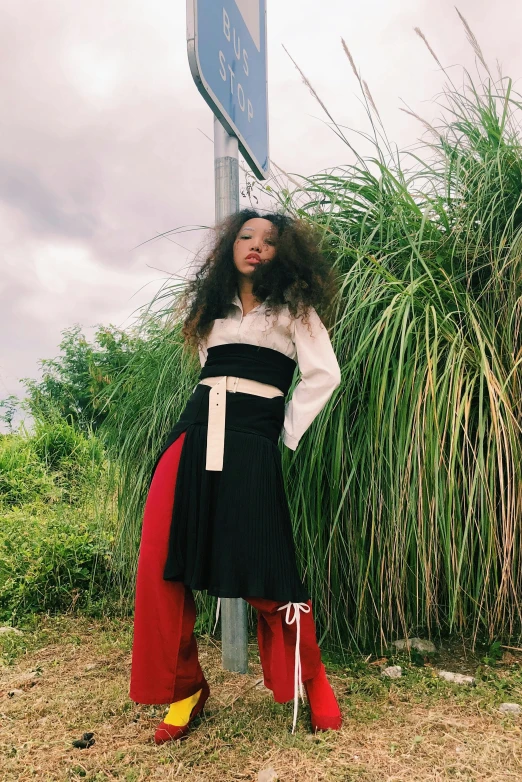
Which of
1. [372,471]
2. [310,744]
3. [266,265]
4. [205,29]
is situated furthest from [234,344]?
[310,744]

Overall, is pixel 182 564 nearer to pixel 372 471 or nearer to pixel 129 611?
pixel 372 471

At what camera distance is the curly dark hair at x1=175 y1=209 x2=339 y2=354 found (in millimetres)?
1751

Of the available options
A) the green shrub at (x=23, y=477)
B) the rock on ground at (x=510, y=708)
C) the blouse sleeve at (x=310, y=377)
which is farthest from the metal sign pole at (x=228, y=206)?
the green shrub at (x=23, y=477)

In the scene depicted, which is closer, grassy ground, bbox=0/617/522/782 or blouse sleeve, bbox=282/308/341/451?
grassy ground, bbox=0/617/522/782

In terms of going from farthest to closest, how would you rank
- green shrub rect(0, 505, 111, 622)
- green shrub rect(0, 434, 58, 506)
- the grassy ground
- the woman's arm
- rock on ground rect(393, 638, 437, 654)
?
green shrub rect(0, 434, 58, 506)
green shrub rect(0, 505, 111, 622)
rock on ground rect(393, 638, 437, 654)
the woman's arm
the grassy ground

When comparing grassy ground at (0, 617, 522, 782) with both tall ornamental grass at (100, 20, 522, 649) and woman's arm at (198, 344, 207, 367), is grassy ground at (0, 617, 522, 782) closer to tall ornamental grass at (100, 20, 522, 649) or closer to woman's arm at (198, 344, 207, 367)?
tall ornamental grass at (100, 20, 522, 649)

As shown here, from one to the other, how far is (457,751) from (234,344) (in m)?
1.16

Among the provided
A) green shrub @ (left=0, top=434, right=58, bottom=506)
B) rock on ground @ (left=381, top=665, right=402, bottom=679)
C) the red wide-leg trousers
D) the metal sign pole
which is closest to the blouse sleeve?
the red wide-leg trousers

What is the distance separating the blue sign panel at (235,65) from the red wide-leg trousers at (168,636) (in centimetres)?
118

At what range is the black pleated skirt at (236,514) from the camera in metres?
1.61

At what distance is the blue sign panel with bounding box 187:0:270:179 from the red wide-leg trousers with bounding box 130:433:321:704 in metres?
1.18

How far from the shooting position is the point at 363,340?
1.98 meters

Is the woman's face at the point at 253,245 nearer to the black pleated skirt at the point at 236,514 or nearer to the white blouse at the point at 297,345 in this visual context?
the white blouse at the point at 297,345

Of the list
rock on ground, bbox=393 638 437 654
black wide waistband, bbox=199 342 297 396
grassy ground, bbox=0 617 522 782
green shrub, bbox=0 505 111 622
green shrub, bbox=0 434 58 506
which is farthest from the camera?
green shrub, bbox=0 434 58 506
